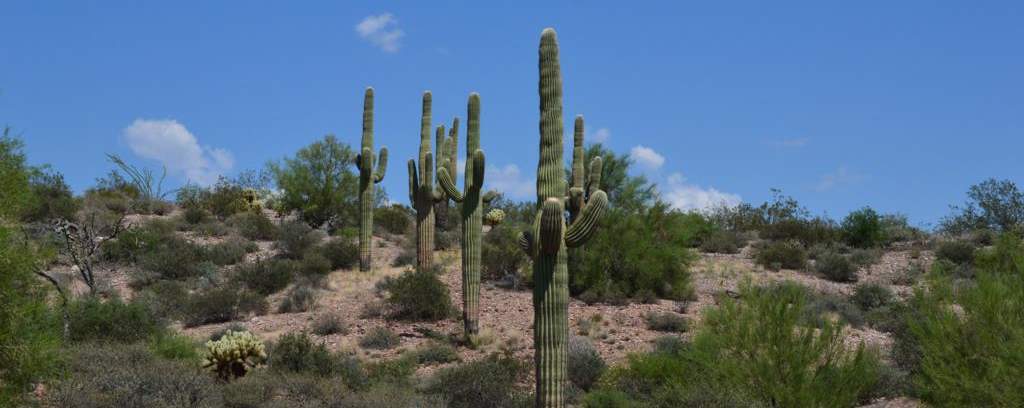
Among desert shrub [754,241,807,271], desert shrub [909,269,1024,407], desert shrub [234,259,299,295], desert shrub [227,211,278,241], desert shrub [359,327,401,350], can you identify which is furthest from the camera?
desert shrub [227,211,278,241]

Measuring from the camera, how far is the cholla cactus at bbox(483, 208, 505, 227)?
33.5 m

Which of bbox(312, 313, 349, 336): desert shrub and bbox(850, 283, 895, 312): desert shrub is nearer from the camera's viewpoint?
bbox(312, 313, 349, 336): desert shrub

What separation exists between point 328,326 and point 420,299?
203 centimetres

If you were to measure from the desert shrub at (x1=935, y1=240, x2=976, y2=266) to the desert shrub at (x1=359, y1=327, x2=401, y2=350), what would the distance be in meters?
17.0

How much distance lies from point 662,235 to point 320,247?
31.2 feet

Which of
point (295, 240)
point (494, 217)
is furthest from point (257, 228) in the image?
point (494, 217)

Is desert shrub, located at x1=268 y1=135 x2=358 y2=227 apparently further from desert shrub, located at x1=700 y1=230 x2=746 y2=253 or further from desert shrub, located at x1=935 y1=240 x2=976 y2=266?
desert shrub, located at x1=935 y1=240 x2=976 y2=266

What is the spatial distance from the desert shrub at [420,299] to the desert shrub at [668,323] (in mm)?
4281

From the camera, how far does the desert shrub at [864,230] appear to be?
2998 centimetres

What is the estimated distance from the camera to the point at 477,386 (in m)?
13.7

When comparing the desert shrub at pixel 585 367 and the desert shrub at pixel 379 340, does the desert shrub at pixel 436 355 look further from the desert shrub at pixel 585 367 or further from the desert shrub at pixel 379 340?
the desert shrub at pixel 585 367

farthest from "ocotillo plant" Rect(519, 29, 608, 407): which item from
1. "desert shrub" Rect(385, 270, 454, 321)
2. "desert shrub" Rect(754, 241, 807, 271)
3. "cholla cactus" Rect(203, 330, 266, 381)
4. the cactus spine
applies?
"desert shrub" Rect(754, 241, 807, 271)

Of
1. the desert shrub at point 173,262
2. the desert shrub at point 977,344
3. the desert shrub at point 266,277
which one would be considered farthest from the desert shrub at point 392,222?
the desert shrub at point 977,344

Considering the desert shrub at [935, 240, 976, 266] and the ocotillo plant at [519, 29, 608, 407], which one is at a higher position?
the desert shrub at [935, 240, 976, 266]
